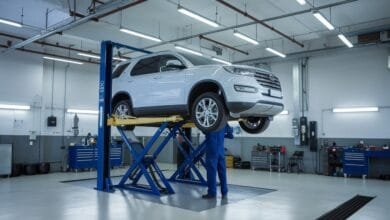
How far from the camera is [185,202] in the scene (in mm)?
6277

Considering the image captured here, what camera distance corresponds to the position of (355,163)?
10406mm

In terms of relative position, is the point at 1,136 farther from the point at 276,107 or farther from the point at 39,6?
the point at 276,107

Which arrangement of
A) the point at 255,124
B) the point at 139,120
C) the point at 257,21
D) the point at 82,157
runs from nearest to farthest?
the point at 255,124
the point at 139,120
the point at 257,21
the point at 82,157

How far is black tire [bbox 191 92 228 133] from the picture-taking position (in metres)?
5.34

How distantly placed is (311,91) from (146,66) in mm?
7573

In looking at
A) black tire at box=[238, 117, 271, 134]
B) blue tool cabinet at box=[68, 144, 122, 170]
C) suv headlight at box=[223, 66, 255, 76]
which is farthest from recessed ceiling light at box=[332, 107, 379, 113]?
blue tool cabinet at box=[68, 144, 122, 170]

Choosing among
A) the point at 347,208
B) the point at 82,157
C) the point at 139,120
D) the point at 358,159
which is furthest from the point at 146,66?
the point at 358,159

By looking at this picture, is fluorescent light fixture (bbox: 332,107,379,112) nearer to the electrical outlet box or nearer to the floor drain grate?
the floor drain grate

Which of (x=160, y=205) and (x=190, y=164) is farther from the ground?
A: (x=190, y=164)

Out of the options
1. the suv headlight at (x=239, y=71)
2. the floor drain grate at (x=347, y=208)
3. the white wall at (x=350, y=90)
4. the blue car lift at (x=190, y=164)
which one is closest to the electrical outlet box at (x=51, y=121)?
the blue car lift at (x=190, y=164)

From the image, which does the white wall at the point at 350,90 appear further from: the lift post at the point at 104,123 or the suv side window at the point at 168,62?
the lift post at the point at 104,123

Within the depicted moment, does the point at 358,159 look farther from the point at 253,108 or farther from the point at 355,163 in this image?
the point at 253,108

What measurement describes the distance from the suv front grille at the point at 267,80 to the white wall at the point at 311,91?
263 inches

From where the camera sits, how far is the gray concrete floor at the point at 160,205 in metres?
5.23
